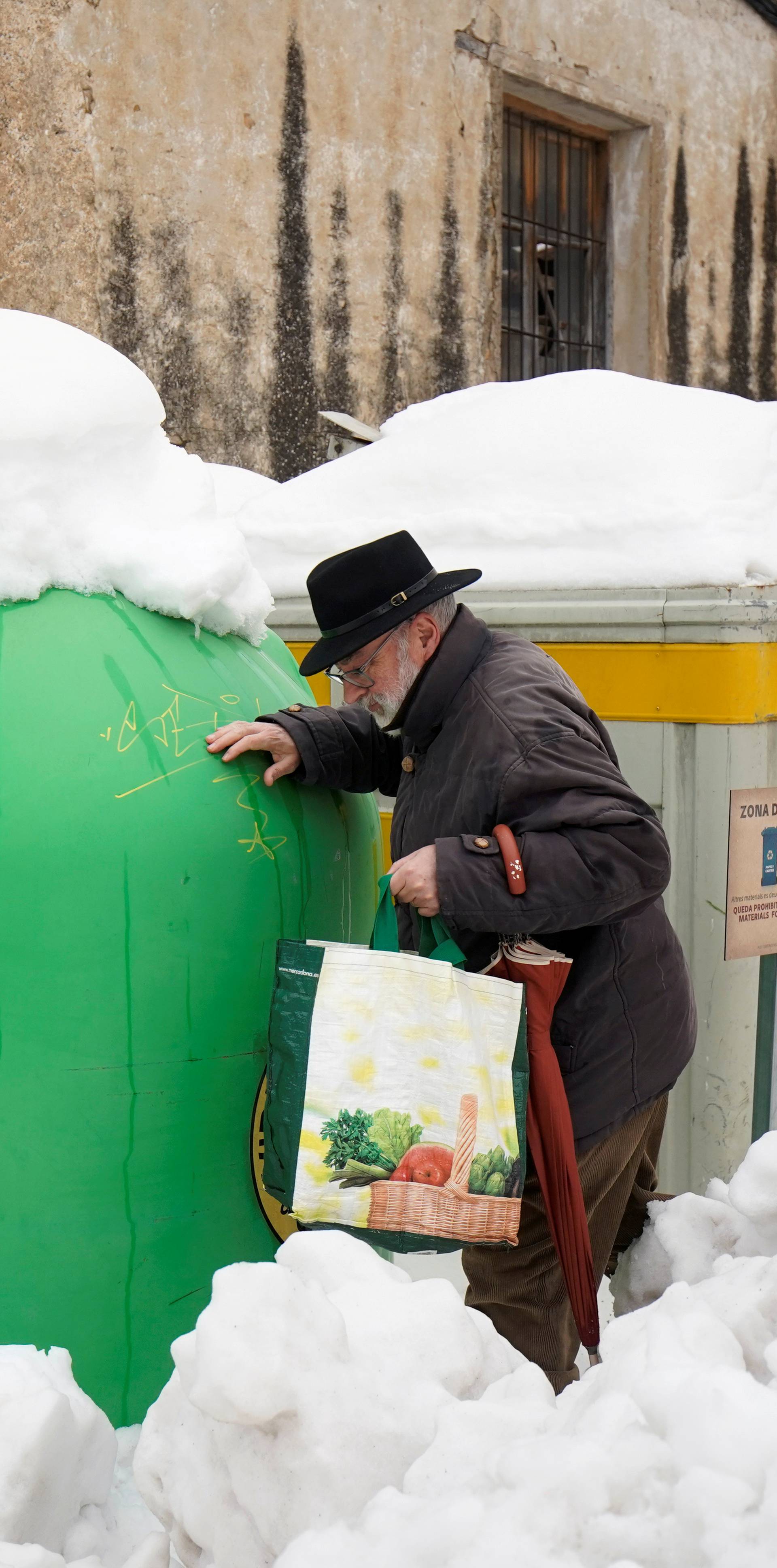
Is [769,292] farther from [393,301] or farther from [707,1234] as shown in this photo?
[707,1234]

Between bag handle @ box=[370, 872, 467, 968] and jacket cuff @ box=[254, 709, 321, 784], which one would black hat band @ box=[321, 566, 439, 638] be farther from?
bag handle @ box=[370, 872, 467, 968]

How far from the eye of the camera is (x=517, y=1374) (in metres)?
1.45

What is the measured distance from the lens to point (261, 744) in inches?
78.4

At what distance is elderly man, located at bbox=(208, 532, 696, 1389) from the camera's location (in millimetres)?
1900

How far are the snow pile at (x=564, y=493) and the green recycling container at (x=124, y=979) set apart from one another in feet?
3.30

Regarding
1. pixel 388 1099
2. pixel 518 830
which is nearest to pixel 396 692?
pixel 518 830

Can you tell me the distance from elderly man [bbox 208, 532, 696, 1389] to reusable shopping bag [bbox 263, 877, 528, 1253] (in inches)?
5.6

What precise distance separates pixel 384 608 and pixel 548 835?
1.34 feet

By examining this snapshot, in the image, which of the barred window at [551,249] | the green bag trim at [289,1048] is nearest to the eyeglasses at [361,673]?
the green bag trim at [289,1048]

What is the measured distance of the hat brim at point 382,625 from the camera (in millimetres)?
2035

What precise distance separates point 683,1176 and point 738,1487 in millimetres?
1672

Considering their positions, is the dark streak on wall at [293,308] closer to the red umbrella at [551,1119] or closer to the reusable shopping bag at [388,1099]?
the red umbrella at [551,1119]

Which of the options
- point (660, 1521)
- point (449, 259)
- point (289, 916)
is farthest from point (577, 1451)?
point (449, 259)

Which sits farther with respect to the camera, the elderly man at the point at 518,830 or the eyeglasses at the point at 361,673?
the eyeglasses at the point at 361,673
